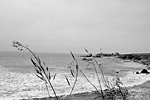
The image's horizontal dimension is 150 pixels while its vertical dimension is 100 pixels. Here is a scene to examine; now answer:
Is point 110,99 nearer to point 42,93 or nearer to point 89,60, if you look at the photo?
point 89,60

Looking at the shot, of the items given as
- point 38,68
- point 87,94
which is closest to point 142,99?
point 87,94

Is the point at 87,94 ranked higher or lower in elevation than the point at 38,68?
lower

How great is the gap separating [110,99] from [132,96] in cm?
1170

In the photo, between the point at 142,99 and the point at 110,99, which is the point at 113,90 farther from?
the point at 142,99

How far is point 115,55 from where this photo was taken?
2186mm

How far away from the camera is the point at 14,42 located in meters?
1.34

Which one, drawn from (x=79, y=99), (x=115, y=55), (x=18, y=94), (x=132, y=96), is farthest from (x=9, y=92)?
(x=115, y=55)

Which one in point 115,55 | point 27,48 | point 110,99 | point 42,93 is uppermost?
point 27,48

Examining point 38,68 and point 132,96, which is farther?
point 132,96

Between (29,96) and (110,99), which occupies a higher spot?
(110,99)

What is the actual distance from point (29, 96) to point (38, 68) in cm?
1252

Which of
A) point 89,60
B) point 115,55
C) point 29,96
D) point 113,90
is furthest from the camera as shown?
point 29,96

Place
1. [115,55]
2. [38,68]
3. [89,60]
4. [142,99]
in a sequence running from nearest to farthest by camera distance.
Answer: [38,68]
[89,60]
[115,55]
[142,99]

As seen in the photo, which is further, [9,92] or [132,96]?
[9,92]
